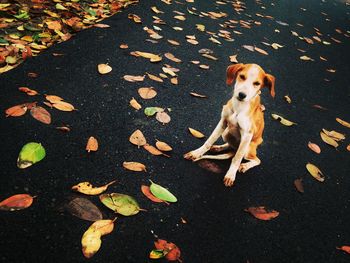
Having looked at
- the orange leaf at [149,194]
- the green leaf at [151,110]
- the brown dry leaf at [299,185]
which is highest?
the green leaf at [151,110]

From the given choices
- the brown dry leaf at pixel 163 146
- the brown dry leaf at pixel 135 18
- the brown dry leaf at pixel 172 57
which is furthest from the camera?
the brown dry leaf at pixel 135 18

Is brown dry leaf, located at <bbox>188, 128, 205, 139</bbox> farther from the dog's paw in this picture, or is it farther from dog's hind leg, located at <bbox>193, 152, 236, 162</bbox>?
the dog's paw

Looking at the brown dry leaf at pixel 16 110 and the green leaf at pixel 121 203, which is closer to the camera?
the green leaf at pixel 121 203

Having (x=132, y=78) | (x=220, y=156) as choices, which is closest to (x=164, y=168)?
(x=220, y=156)

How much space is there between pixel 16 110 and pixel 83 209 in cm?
114

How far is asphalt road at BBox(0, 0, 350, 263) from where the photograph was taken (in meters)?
1.89

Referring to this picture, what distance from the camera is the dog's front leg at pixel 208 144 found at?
2.63 meters

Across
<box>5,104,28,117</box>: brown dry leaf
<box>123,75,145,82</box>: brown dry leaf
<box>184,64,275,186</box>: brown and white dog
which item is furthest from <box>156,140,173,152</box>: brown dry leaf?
<box>5,104,28,117</box>: brown dry leaf

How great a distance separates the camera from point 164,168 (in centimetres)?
248

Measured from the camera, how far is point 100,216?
1.94 m

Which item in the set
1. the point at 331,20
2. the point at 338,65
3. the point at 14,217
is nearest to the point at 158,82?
the point at 14,217

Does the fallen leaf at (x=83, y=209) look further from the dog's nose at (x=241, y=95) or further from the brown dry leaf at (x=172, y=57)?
the brown dry leaf at (x=172, y=57)

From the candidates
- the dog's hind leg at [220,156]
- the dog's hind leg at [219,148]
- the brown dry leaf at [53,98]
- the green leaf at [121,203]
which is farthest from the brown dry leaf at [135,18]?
the green leaf at [121,203]

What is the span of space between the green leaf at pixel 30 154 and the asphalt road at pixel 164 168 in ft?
0.15
